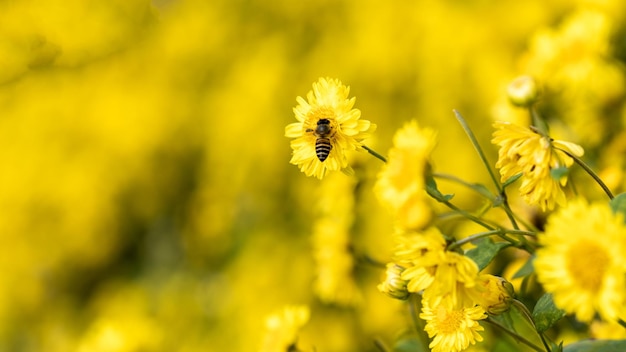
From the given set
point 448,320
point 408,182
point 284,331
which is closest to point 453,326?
point 448,320

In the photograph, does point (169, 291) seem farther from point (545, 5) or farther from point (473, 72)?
point (545, 5)

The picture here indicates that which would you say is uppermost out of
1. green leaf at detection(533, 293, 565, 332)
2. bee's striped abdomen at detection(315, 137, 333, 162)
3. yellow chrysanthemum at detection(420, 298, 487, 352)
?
bee's striped abdomen at detection(315, 137, 333, 162)

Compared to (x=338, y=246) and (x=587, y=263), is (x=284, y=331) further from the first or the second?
(x=587, y=263)

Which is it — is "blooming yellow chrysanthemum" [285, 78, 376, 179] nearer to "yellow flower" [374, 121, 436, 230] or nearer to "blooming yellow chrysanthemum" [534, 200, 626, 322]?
"yellow flower" [374, 121, 436, 230]

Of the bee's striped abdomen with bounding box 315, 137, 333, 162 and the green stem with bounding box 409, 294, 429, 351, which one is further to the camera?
the green stem with bounding box 409, 294, 429, 351

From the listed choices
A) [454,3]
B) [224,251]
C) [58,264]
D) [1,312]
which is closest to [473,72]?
[454,3]

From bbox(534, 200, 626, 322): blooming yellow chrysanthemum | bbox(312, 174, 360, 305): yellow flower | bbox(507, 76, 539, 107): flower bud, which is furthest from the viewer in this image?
bbox(312, 174, 360, 305): yellow flower

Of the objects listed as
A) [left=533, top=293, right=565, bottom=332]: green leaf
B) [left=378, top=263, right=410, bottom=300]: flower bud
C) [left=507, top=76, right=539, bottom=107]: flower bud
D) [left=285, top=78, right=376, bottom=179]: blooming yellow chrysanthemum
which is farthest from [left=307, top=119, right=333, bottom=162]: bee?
[left=507, top=76, right=539, bottom=107]: flower bud
